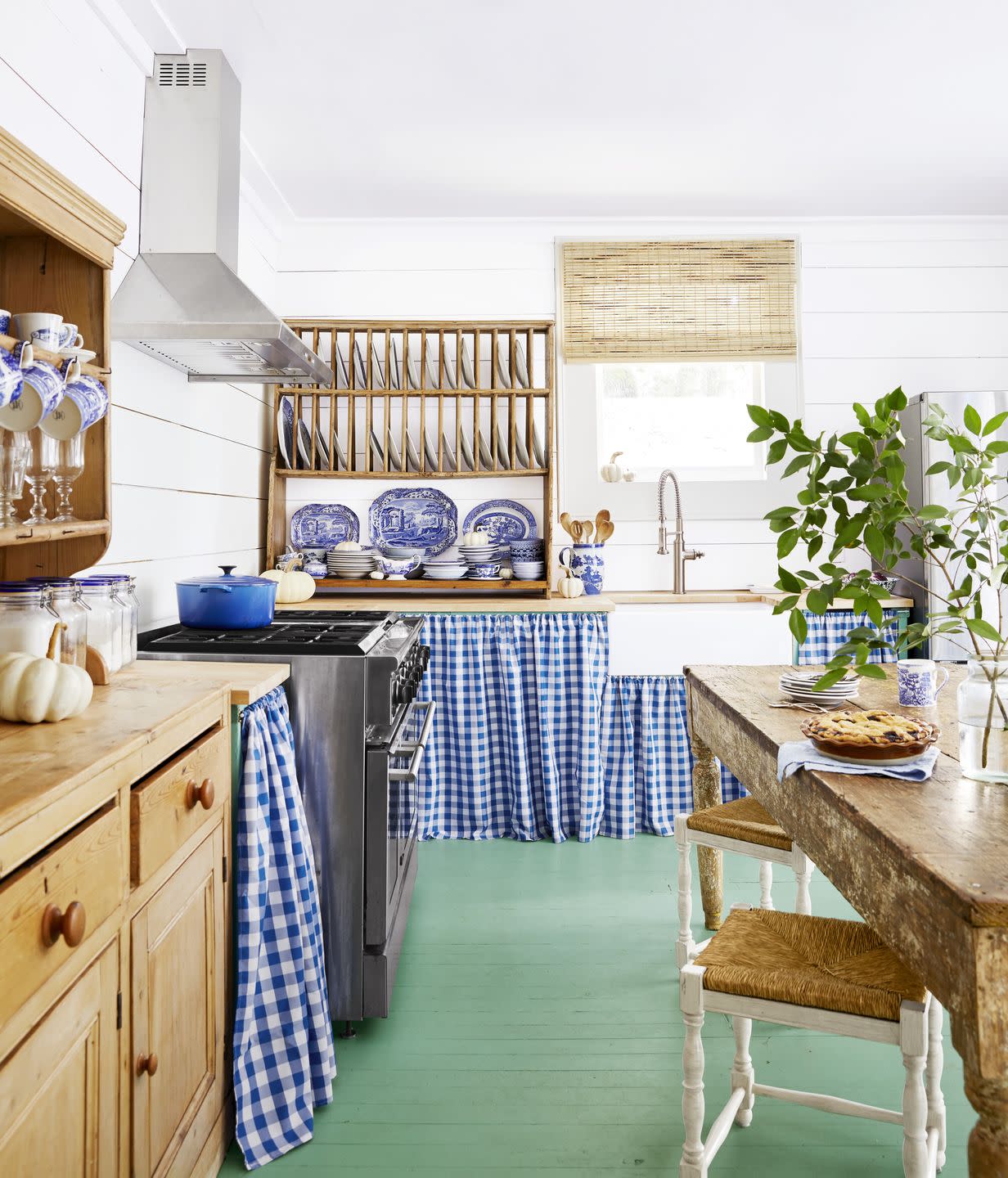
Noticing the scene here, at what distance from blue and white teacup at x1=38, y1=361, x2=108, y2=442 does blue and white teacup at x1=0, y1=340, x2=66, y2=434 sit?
0.27ft

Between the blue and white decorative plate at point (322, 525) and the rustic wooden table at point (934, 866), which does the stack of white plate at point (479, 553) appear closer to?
the blue and white decorative plate at point (322, 525)

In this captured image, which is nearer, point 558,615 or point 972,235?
point 558,615

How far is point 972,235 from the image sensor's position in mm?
4402

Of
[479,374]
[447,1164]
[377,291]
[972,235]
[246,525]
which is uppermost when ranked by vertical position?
[972,235]

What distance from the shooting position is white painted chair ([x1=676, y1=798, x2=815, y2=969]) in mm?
2225

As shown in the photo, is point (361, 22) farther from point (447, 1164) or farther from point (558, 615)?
point (447, 1164)

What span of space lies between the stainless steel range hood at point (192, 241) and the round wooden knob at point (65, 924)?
181 cm

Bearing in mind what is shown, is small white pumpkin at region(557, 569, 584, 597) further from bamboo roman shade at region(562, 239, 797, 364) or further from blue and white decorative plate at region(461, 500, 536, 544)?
bamboo roman shade at region(562, 239, 797, 364)

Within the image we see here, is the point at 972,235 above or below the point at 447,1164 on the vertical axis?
above

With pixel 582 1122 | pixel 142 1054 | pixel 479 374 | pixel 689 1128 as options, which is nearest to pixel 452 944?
pixel 582 1122

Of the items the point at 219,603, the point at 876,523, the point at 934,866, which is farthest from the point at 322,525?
the point at 934,866

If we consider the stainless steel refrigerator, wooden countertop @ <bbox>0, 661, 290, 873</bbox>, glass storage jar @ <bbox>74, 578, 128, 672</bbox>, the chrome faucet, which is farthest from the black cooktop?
the stainless steel refrigerator

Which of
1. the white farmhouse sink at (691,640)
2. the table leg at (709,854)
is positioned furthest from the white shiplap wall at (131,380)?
the table leg at (709,854)

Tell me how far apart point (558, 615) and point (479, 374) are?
1335 mm
